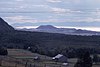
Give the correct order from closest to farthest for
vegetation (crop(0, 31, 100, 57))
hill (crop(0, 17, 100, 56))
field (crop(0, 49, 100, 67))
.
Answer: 1. field (crop(0, 49, 100, 67))
2. vegetation (crop(0, 31, 100, 57))
3. hill (crop(0, 17, 100, 56))

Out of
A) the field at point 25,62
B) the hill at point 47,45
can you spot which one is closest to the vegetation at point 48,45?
the hill at point 47,45

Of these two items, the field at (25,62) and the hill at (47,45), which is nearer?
the field at (25,62)

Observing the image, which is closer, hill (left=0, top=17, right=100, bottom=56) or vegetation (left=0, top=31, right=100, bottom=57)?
vegetation (left=0, top=31, right=100, bottom=57)

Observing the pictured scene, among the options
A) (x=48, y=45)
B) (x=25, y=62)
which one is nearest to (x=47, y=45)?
(x=48, y=45)

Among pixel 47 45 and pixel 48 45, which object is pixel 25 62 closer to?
pixel 47 45

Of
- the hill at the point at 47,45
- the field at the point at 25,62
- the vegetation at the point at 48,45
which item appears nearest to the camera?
the field at the point at 25,62

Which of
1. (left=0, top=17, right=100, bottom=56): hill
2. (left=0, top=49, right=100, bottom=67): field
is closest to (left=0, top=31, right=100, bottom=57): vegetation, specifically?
(left=0, top=17, right=100, bottom=56): hill

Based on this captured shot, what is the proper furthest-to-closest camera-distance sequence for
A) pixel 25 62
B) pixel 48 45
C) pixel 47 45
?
pixel 48 45 < pixel 47 45 < pixel 25 62

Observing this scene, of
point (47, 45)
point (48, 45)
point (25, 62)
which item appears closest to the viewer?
point (25, 62)

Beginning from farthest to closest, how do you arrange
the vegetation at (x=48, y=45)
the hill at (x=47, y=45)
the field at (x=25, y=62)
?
1. the hill at (x=47, y=45)
2. the vegetation at (x=48, y=45)
3. the field at (x=25, y=62)

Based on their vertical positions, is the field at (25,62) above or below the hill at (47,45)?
above

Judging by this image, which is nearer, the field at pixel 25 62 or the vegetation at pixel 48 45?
Answer: the field at pixel 25 62

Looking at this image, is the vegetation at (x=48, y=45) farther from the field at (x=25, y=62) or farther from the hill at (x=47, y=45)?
the field at (x=25, y=62)

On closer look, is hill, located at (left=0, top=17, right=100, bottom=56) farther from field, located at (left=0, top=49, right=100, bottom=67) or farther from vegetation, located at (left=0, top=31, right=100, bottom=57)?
field, located at (left=0, top=49, right=100, bottom=67)
